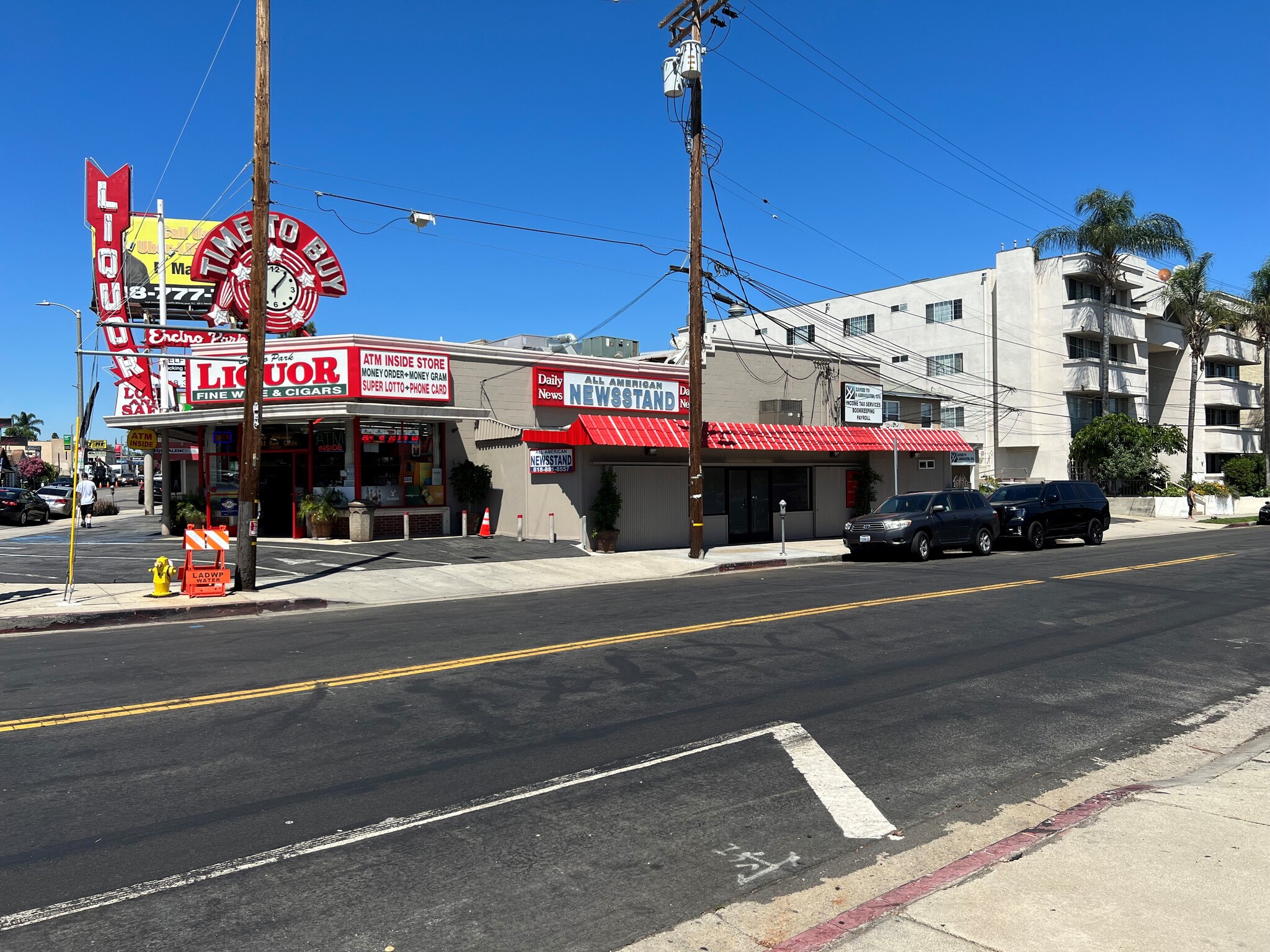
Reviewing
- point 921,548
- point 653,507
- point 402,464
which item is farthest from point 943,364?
point 402,464

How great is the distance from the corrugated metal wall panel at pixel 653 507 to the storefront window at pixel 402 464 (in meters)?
4.79

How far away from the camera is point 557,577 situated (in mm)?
19016

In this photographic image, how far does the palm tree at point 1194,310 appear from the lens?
181 feet

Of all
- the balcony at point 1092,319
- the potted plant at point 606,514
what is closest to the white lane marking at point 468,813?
the potted plant at point 606,514

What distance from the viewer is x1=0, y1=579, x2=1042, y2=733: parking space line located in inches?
294

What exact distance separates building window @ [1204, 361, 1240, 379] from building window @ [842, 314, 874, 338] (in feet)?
75.0

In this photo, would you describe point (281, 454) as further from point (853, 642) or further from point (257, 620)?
point (853, 642)

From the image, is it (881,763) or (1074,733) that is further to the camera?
(1074,733)

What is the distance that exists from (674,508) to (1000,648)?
1558 centimetres

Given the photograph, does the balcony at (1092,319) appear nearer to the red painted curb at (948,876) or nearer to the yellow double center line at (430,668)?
the yellow double center line at (430,668)

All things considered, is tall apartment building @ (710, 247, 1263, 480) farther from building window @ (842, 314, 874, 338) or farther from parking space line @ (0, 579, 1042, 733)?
parking space line @ (0, 579, 1042, 733)

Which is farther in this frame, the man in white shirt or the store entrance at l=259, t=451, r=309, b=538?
the man in white shirt

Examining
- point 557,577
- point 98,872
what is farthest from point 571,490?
point 98,872

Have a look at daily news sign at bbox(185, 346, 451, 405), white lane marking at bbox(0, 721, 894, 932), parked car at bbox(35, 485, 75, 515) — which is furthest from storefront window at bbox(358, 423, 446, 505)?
parked car at bbox(35, 485, 75, 515)
